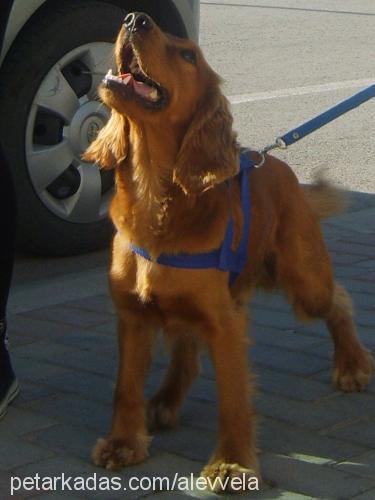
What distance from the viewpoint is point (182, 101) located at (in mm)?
3404

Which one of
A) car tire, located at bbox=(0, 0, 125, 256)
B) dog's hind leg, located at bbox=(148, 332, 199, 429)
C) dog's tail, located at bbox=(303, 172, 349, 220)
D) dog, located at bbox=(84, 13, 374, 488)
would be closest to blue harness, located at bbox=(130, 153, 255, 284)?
dog, located at bbox=(84, 13, 374, 488)

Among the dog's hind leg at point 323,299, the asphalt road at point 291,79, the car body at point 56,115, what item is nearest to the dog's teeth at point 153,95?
the asphalt road at point 291,79

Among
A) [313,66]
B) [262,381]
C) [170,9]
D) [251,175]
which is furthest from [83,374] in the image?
[313,66]

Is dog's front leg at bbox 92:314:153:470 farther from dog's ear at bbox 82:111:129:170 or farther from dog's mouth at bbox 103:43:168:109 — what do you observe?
dog's mouth at bbox 103:43:168:109

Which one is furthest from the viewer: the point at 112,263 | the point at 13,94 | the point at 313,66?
the point at 313,66

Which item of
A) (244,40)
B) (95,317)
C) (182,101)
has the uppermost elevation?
(182,101)

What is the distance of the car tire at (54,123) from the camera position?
545 cm

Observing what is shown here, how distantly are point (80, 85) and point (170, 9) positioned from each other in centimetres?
68

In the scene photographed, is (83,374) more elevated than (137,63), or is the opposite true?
(137,63)

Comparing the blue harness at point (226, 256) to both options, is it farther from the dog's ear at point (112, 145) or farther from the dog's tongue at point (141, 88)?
the dog's tongue at point (141, 88)

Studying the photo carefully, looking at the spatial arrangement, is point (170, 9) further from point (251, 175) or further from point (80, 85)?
→ point (251, 175)

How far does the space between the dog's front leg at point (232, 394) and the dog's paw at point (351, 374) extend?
29.5 inches

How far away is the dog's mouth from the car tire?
2.13 metres

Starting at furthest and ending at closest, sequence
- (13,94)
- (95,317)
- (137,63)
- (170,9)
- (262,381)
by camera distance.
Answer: (170,9), (13,94), (95,317), (262,381), (137,63)
